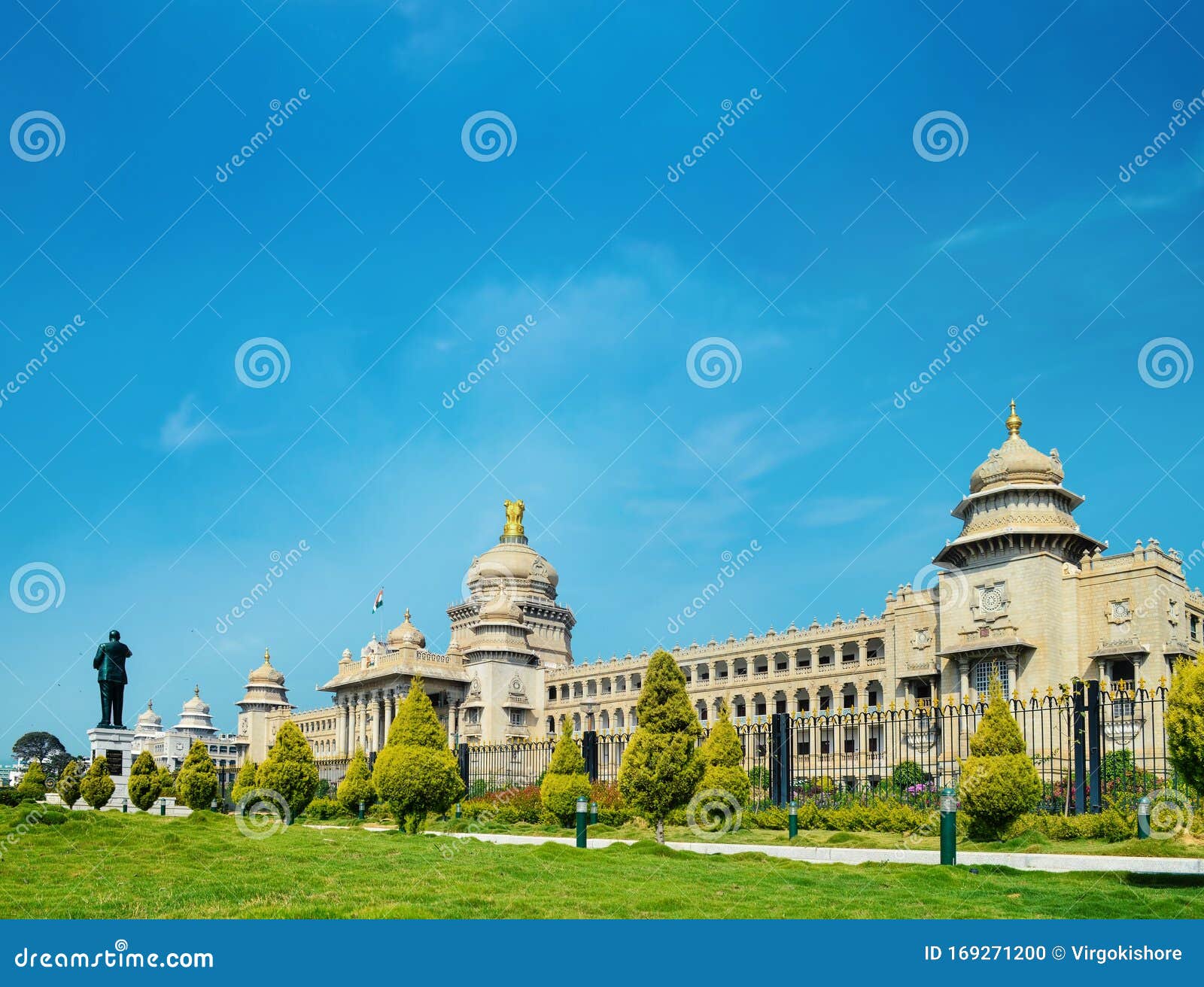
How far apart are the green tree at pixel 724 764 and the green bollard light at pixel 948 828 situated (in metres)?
7.52

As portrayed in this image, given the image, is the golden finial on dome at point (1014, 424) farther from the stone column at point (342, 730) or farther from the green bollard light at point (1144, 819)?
the stone column at point (342, 730)

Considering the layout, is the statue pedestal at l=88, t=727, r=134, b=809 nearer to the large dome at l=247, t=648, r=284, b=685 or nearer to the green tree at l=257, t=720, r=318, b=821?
the green tree at l=257, t=720, r=318, b=821

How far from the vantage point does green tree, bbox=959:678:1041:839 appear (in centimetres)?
1898

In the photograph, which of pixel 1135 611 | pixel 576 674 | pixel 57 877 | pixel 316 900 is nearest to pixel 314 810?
pixel 57 877

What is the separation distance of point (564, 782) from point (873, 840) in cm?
867

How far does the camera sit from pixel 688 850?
67.4 feet

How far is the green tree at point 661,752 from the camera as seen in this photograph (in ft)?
73.6

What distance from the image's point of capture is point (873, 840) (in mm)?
20016

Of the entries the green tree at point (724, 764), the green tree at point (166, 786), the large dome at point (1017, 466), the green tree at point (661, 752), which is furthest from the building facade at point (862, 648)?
the green tree at point (166, 786)

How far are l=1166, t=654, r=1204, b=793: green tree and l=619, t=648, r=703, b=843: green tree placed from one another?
33.5 feet

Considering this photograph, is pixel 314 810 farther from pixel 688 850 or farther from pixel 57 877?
pixel 57 877

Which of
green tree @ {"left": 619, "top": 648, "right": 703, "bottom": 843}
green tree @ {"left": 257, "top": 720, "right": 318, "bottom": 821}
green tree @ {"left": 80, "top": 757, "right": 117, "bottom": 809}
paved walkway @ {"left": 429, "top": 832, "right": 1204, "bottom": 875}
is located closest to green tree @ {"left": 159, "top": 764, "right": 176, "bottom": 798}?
green tree @ {"left": 80, "top": 757, "right": 117, "bottom": 809}

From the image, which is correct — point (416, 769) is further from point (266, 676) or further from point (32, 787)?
point (266, 676)

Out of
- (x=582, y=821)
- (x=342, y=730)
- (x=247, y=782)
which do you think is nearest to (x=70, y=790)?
(x=247, y=782)
